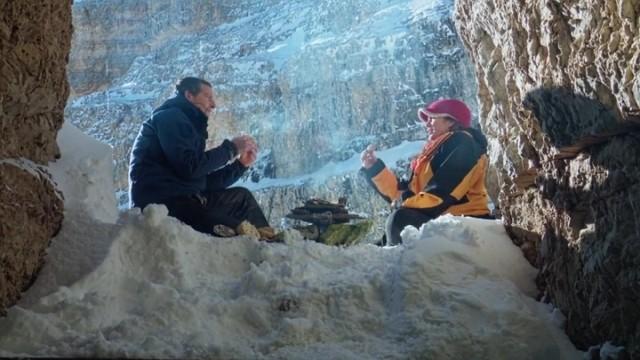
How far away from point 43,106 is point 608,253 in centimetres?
209

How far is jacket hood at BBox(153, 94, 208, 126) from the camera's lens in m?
3.64

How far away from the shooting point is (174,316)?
2.13 metres

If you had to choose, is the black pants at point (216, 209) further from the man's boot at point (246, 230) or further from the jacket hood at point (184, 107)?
the jacket hood at point (184, 107)

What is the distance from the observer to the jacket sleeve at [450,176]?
137 inches

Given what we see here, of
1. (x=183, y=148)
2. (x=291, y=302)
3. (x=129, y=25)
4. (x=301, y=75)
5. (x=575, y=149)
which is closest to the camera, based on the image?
(x=575, y=149)

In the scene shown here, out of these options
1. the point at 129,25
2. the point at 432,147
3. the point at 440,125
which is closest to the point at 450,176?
the point at 432,147

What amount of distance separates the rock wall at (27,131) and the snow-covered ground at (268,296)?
101 mm

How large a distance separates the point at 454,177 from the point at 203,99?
1438 mm

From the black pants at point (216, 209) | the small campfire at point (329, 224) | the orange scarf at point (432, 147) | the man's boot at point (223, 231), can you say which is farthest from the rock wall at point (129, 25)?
the man's boot at point (223, 231)

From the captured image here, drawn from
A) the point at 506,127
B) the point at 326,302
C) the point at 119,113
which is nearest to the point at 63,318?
the point at 326,302

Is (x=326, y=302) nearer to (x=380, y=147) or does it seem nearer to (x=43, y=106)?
(x=43, y=106)

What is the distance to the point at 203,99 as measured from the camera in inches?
149

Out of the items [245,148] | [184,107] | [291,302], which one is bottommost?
[291,302]

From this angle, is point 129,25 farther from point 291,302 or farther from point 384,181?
point 291,302
